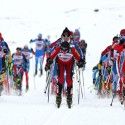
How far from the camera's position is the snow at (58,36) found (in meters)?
12.8

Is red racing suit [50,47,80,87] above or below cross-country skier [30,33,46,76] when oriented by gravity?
below

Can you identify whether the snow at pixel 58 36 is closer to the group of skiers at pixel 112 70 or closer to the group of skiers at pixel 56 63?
the group of skiers at pixel 112 70

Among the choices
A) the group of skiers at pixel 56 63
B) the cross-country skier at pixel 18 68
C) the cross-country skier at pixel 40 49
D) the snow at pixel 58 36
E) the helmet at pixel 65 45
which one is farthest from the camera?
the cross-country skier at pixel 40 49

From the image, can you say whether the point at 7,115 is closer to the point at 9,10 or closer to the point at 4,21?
the point at 4,21

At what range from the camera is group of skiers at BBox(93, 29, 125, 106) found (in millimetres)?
16266

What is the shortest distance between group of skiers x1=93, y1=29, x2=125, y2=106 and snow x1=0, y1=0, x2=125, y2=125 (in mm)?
448

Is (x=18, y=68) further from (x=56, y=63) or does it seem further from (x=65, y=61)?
(x=65, y=61)

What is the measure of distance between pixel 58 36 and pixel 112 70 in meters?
29.3

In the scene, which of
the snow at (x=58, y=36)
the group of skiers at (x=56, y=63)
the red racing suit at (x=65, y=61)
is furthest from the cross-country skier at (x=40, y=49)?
the red racing suit at (x=65, y=61)

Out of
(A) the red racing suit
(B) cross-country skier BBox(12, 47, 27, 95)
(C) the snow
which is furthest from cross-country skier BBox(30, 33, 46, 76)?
(A) the red racing suit

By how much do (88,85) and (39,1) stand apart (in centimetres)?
4605

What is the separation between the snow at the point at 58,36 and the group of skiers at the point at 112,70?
0.45m

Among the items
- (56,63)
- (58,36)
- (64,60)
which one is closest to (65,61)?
(64,60)

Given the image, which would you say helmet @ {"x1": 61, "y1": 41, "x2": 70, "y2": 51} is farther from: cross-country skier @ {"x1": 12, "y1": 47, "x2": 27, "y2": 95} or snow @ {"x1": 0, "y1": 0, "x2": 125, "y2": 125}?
cross-country skier @ {"x1": 12, "y1": 47, "x2": 27, "y2": 95}
